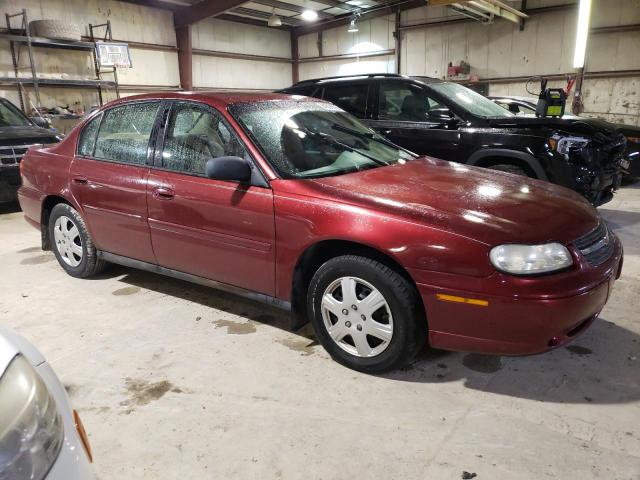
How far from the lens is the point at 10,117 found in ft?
23.4

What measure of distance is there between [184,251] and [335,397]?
1312mm

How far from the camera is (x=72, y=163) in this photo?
3488 millimetres

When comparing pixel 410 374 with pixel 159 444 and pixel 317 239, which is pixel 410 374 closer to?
pixel 317 239

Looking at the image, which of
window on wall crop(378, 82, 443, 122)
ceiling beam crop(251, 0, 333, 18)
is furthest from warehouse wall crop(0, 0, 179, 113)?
window on wall crop(378, 82, 443, 122)

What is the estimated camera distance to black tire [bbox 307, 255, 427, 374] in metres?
2.20

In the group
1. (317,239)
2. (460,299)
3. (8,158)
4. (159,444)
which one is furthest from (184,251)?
(8,158)

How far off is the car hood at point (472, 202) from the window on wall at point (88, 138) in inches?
73.9

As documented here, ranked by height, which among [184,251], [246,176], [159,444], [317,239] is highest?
[246,176]

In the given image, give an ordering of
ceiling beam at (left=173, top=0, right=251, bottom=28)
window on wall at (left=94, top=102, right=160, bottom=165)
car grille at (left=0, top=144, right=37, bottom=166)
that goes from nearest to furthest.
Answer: window on wall at (left=94, top=102, right=160, bottom=165) → car grille at (left=0, top=144, right=37, bottom=166) → ceiling beam at (left=173, top=0, right=251, bottom=28)

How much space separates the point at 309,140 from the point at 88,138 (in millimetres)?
1733

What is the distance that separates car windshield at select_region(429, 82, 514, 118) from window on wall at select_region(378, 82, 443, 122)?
0.15 m

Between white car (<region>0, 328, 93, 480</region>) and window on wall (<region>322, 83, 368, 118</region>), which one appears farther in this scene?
window on wall (<region>322, 83, 368, 118</region>)

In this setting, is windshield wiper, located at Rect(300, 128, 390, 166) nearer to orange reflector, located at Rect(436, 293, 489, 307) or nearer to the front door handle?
the front door handle

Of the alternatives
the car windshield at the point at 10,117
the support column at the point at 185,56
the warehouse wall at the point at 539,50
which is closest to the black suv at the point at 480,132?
the car windshield at the point at 10,117
